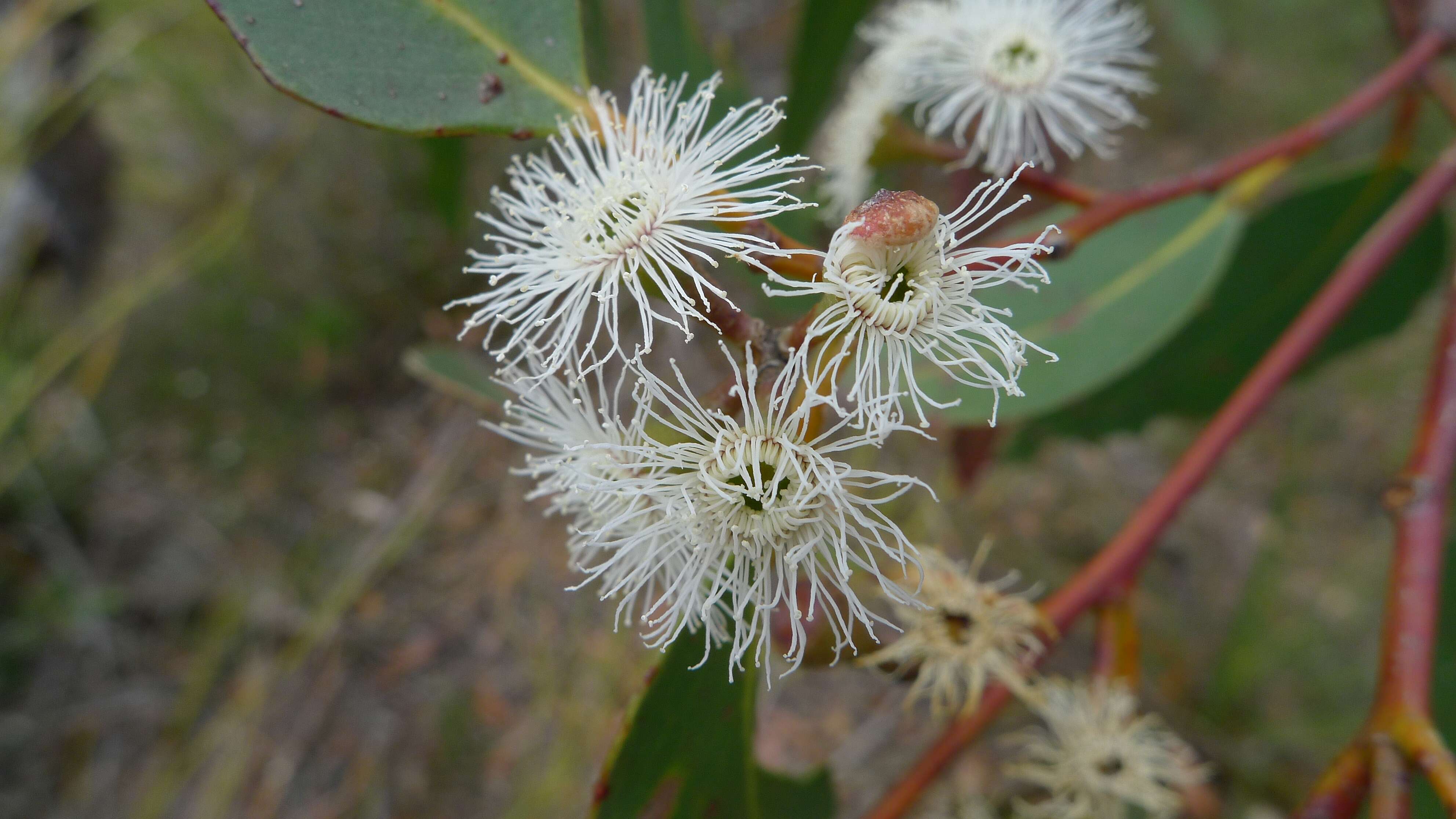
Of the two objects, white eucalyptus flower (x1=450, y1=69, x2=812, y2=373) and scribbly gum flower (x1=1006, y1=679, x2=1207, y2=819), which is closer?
white eucalyptus flower (x1=450, y1=69, x2=812, y2=373)

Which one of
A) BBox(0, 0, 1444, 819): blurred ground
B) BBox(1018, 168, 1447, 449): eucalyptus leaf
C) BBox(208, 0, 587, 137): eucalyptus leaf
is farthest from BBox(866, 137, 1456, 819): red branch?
BBox(208, 0, 587, 137): eucalyptus leaf

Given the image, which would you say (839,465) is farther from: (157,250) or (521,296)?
(157,250)

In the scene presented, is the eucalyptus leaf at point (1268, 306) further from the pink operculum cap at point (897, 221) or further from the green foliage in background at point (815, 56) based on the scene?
the pink operculum cap at point (897, 221)

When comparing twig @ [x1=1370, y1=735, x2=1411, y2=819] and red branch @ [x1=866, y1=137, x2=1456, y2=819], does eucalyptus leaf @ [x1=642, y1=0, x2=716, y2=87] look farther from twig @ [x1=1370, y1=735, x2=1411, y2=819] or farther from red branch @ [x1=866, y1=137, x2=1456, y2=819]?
twig @ [x1=1370, y1=735, x2=1411, y2=819]

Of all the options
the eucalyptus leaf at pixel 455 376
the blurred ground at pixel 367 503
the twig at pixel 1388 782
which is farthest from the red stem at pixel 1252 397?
the eucalyptus leaf at pixel 455 376

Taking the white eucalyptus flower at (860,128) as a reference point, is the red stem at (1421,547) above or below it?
below

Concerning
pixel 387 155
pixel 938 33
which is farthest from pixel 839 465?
→ pixel 387 155
